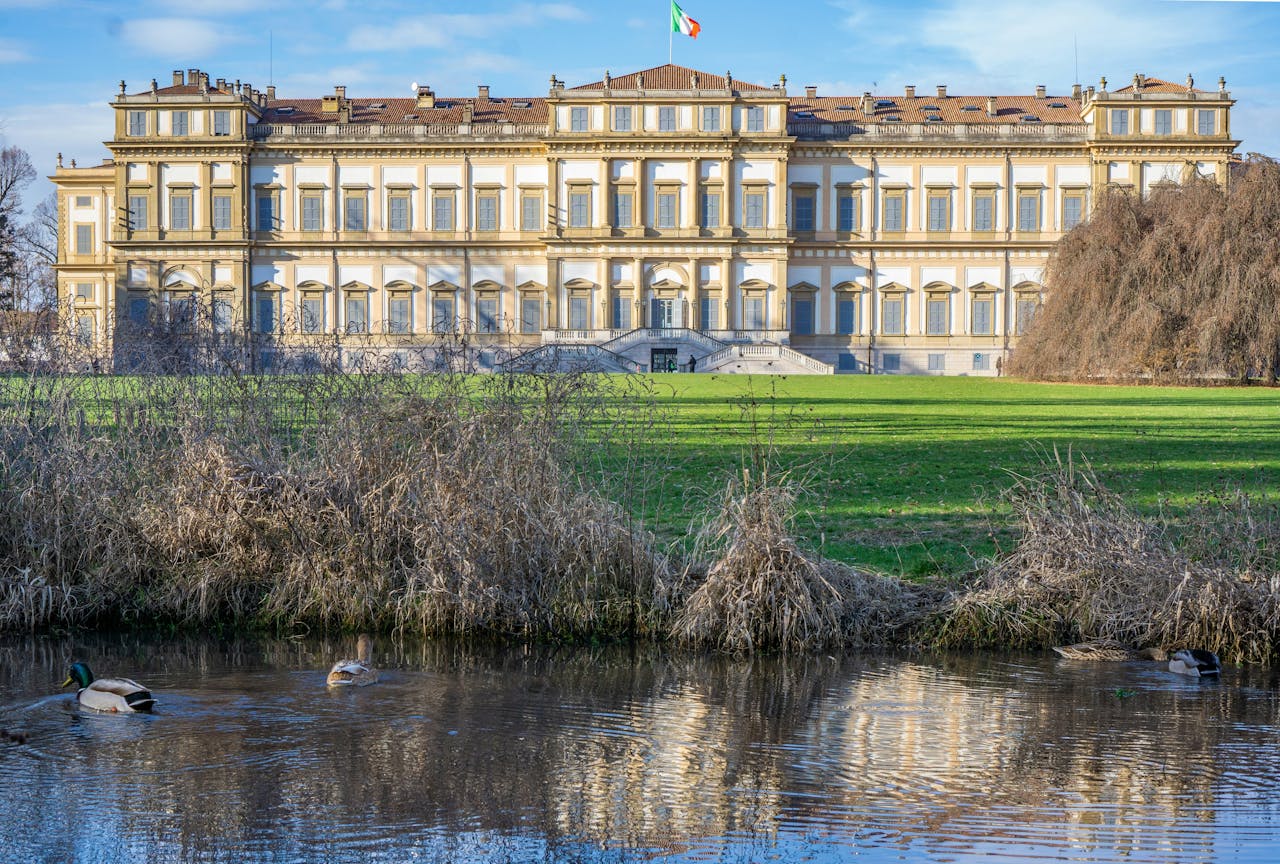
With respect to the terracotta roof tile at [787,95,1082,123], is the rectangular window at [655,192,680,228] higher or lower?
lower

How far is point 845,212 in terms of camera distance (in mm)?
54969

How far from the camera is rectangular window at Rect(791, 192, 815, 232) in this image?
180 feet

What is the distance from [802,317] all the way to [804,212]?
4.15 meters

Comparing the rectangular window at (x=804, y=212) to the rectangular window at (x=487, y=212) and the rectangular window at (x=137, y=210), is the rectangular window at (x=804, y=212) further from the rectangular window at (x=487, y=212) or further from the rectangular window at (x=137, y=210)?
the rectangular window at (x=137, y=210)

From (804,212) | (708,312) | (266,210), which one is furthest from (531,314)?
(804,212)

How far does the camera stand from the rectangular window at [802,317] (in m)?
54.6

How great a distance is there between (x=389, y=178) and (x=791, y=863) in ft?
172

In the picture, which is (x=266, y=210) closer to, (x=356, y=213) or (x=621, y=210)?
(x=356, y=213)

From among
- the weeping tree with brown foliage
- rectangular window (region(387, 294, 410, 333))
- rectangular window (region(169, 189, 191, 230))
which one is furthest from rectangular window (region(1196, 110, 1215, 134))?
rectangular window (region(169, 189, 191, 230))

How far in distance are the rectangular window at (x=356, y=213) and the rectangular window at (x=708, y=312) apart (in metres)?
13.7

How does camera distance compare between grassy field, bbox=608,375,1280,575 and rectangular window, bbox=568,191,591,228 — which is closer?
grassy field, bbox=608,375,1280,575

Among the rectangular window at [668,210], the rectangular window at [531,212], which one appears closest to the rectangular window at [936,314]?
the rectangular window at [668,210]

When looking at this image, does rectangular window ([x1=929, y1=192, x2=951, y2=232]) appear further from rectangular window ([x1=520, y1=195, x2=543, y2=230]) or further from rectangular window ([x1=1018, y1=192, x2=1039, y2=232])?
rectangular window ([x1=520, y1=195, x2=543, y2=230])

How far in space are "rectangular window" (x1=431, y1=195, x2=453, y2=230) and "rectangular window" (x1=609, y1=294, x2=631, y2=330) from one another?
7.36m
